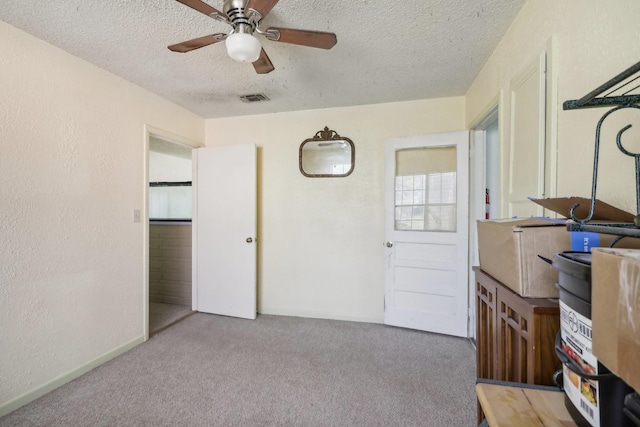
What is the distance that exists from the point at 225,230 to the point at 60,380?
171 centimetres

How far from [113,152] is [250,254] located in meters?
1.56

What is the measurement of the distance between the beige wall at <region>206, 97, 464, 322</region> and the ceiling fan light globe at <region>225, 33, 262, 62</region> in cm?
172

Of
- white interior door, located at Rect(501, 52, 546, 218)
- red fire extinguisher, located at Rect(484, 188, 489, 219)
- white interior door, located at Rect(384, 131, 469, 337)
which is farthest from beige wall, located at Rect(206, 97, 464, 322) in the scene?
white interior door, located at Rect(501, 52, 546, 218)

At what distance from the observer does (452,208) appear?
2.59 metres

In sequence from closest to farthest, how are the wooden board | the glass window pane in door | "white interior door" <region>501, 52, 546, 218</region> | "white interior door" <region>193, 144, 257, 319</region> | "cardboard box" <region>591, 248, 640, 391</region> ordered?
"cardboard box" <region>591, 248, 640, 391</region> → the wooden board → "white interior door" <region>501, 52, 546, 218</region> → the glass window pane in door → "white interior door" <region>193, 144, 257, 319</region>

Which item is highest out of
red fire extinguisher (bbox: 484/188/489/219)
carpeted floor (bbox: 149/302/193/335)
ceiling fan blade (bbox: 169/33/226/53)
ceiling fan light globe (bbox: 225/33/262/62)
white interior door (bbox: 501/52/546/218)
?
ceiling fan blade (bbox: 169/33/226/53)

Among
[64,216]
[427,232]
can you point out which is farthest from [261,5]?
[427,232]

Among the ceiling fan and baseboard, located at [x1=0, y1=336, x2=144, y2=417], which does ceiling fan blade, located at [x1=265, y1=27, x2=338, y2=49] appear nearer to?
the ceiling fan

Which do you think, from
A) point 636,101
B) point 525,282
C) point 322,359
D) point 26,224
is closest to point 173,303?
point 26,224

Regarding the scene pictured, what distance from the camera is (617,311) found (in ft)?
1.38

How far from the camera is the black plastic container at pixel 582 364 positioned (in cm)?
49

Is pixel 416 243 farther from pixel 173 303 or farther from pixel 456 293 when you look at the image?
pixel 173 303

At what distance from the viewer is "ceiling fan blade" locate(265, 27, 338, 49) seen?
4.52 feet

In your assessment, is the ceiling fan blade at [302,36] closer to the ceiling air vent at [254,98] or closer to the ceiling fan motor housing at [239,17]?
the ceiling fan motor housing at [239,17]
